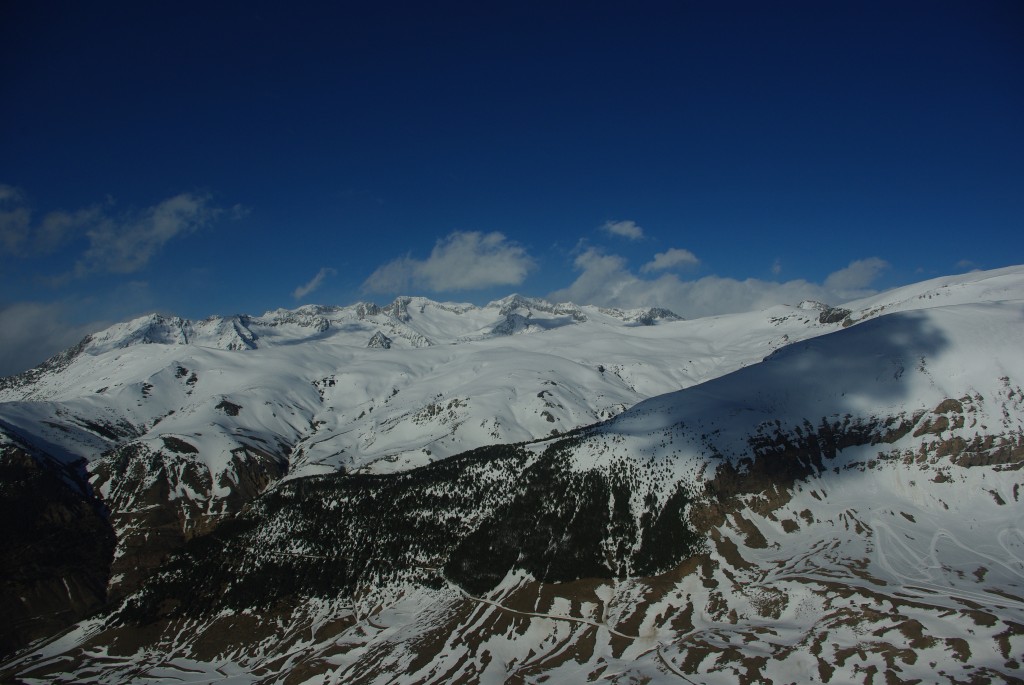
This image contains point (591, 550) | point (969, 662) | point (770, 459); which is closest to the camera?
point (969, 662)

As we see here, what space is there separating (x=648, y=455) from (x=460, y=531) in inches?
2697

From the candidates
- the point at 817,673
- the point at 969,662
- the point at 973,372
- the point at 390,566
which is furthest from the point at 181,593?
the point at 973,372

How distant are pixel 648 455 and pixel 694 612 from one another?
2603 inches

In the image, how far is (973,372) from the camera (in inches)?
7549

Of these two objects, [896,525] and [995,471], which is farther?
[995,471]

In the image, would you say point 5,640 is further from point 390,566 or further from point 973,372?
point 973,372

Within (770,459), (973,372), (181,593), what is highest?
(973,372)

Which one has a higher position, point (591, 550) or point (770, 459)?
point (770, 459)

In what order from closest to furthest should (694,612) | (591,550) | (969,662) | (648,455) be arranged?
(969,662)
(694,612)
(591,550)
(648,455)

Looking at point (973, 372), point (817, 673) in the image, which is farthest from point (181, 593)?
point (973, 372)

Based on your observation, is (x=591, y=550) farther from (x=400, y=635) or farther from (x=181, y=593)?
(x=181, y=593)

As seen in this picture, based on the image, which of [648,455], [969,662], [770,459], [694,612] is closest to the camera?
[969,662]

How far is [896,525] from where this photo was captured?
155125mm

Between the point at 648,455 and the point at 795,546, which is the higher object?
the point at 648,455
